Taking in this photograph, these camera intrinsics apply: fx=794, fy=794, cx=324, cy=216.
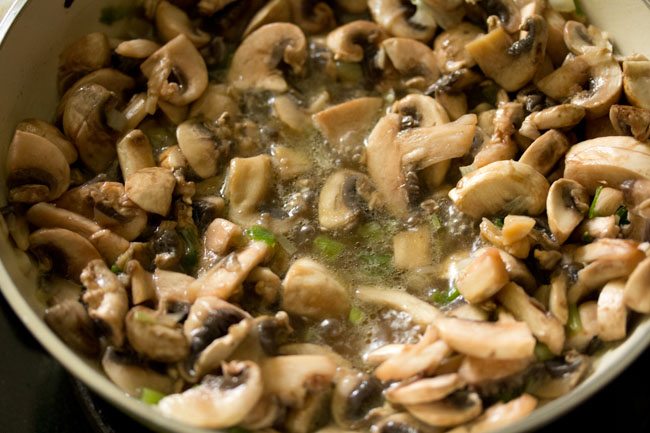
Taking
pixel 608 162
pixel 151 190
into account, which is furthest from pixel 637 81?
pixel 151 190

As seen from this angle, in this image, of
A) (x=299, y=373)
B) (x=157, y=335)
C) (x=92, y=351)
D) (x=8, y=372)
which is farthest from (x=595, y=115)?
(x=8, y=372)

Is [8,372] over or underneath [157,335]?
underneath

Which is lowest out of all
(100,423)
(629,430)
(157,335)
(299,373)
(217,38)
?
(629,430)

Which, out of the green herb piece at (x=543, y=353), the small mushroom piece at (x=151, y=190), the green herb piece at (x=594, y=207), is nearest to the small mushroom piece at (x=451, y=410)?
the green herb piece at (x=543, y=353)

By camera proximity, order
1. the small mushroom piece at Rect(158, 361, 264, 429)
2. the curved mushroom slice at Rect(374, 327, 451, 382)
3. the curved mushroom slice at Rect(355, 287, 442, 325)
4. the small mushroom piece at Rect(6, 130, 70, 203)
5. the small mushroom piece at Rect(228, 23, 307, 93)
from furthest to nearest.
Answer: the small mushroom piece at Rect(228, 23, 307, 93), the small mushroom piece at Rect(6, 130, 70, 203), the curved mushroom slice at Rect(355, 287, 442, 325), the curved mushroom slice at Rect(374, 327, 451, 382), the small mushroom piece at Rect(158, 361, 264, 429)

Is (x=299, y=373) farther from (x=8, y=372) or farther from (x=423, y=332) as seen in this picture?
(x=8, y=372)

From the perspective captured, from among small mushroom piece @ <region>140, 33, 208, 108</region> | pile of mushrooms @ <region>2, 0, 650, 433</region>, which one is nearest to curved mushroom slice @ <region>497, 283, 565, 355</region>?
pile of mushrooms @ <region>2, 0, 650, 433</region>

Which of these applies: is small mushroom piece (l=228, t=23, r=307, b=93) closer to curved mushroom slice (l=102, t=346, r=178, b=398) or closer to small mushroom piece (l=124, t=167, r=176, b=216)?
small mushroom piece (l=124, t=167, r=176, b=216)
